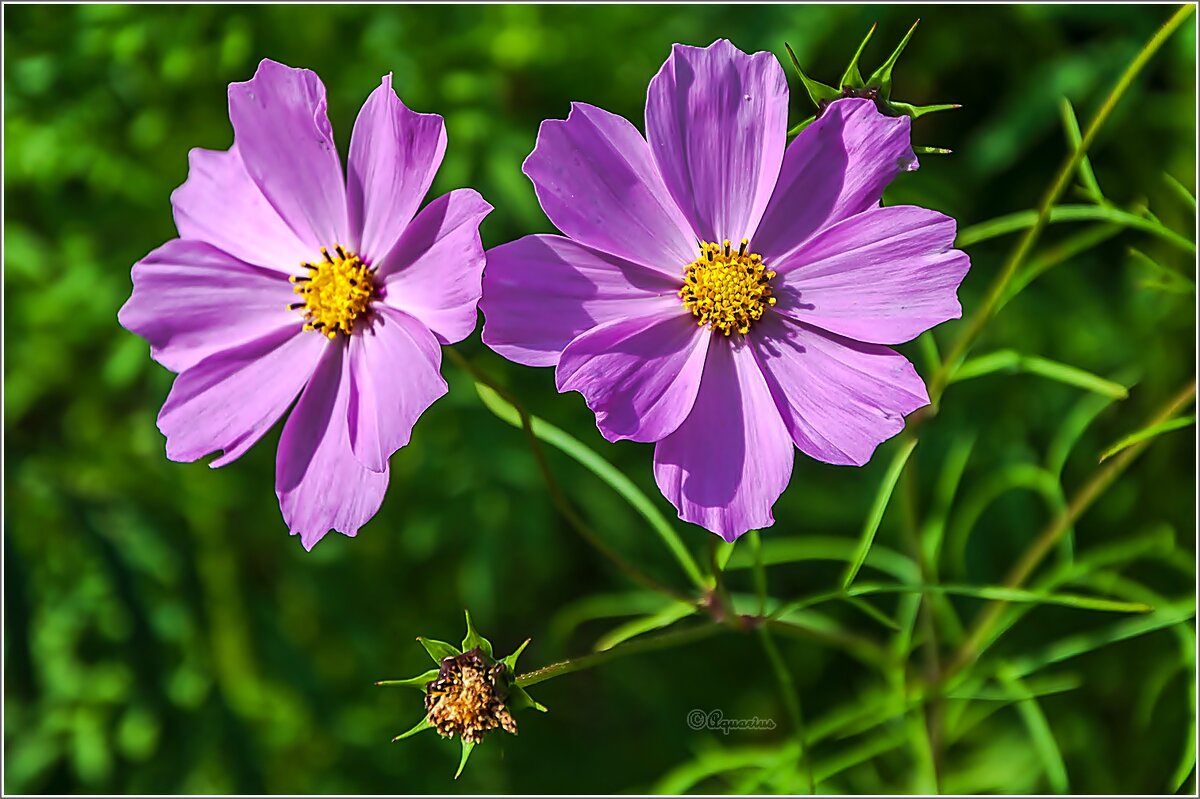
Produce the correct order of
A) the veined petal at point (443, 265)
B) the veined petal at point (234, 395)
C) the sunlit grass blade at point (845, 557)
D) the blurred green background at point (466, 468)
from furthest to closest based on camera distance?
the blurred green background at point (466, 468)
the sunlit grass blade at point (845, 557)
the veined petal at point (234, 395)
the veined petal at point (443, 265)

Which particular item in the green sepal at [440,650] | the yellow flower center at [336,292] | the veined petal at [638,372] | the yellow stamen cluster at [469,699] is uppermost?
the yellow flower center at [336,292]

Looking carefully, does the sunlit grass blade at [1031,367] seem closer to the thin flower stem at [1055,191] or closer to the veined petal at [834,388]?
the thin flower stem at [1055,191]

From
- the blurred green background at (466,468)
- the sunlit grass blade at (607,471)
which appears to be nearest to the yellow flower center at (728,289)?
the sunlit grass blade at (607,471)

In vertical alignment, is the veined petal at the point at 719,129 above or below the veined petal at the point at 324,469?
above

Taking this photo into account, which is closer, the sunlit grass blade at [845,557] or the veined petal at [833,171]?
A: the veined petal at [833,171]

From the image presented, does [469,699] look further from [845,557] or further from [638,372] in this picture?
[845,557]

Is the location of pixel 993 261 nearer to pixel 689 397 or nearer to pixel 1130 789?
pixel 1130 789

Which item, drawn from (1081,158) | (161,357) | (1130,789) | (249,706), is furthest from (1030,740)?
(161,357)
